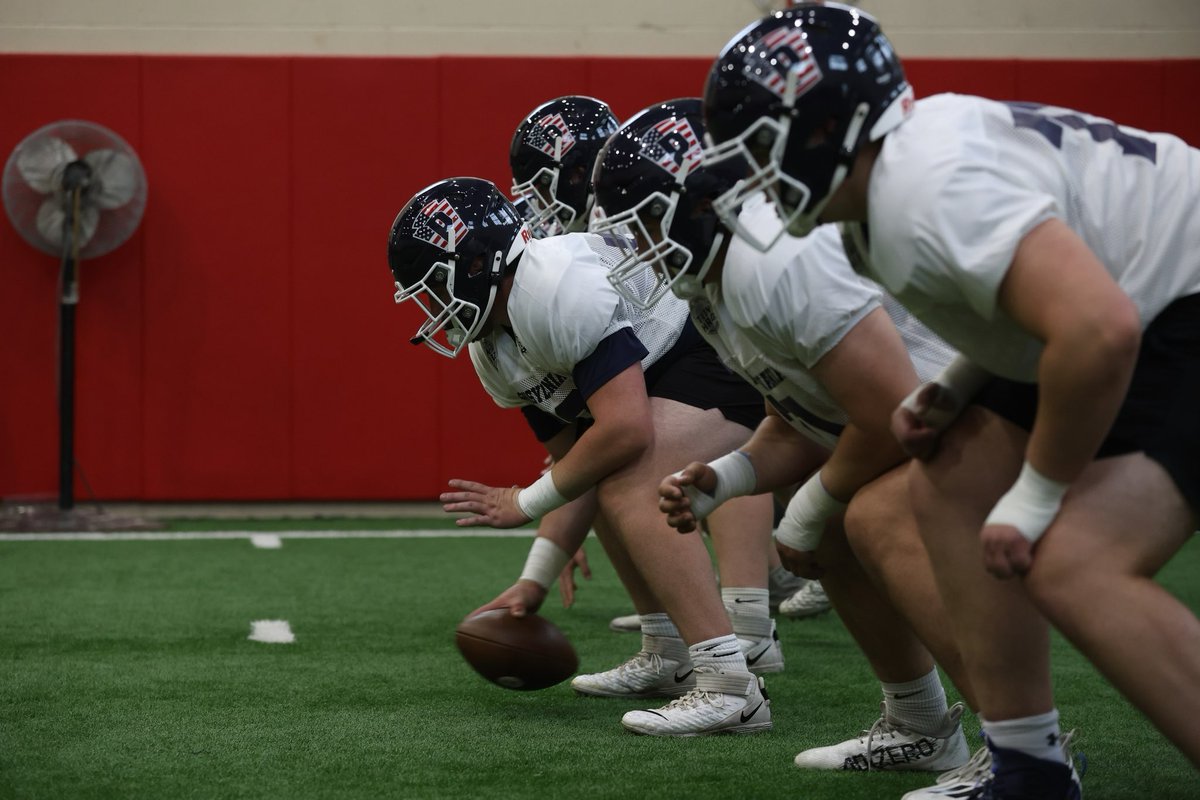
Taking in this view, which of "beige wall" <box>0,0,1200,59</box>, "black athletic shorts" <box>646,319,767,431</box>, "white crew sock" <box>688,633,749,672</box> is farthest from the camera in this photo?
"beige wall" <box>0,0,1200,59</box>

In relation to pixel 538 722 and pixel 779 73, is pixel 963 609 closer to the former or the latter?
pixel 779 73

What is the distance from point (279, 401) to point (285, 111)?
145cm

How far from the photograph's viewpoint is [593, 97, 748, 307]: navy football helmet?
242 centimetres

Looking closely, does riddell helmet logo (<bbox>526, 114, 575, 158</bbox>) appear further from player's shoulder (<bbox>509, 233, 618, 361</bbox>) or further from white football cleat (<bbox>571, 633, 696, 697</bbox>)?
white football cleat (<bbox>571, 633, 696, 697</bbox>)

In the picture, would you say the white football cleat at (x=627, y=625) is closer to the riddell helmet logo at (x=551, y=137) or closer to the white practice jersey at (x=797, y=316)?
the riddell helmet logo at (x=551, y=137)

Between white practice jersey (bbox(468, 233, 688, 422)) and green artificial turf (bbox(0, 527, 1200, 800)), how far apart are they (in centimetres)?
69

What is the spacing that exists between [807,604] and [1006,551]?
105 inches

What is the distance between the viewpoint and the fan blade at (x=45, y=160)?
6.26m

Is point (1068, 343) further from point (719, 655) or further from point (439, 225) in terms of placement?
point (439, 225)

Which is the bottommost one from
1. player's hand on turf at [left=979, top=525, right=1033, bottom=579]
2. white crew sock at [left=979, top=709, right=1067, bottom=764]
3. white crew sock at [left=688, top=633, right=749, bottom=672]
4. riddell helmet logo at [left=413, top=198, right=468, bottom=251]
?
white crew sock at [left=688, top=633, right=749, bottom=672]

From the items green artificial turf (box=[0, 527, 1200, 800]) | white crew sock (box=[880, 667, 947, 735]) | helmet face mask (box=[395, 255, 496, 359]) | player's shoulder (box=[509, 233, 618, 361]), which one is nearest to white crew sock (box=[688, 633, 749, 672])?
green artificial turf (box=[0, 527, 1200, 800])

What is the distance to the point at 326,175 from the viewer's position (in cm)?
696

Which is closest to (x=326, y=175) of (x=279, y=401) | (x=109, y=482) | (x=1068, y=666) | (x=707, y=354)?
(x=279, y=401)

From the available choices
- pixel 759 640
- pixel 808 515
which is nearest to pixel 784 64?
pixel 808 515
